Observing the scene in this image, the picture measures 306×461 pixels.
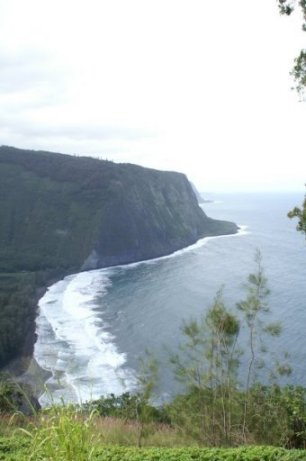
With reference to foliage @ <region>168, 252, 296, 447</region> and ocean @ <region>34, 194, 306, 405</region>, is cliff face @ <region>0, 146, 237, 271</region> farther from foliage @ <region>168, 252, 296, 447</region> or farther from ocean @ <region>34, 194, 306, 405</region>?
foliage @ <region>168, 252, 296, 447</region>

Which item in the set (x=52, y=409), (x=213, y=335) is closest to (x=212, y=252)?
(x=213, y=335)

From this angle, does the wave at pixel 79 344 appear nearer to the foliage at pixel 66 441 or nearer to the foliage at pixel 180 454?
the foliage at pixel 180 454

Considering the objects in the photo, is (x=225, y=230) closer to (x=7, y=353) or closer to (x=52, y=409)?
(x=7, y=353)

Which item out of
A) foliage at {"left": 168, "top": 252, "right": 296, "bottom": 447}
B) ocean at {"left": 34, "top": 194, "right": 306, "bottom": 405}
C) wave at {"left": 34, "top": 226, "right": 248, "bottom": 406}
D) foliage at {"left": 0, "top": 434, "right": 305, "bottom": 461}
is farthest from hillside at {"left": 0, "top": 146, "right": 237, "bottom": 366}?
foliage at {"left": 0, "top": 434, "right": 305, "bottom": 461}

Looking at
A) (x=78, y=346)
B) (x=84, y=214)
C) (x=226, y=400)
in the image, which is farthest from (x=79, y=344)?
(x=84, y=214)

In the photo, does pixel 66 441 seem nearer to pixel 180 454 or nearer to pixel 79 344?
pixel 180 454

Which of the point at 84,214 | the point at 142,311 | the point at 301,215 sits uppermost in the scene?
the point at 301,215
